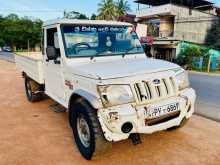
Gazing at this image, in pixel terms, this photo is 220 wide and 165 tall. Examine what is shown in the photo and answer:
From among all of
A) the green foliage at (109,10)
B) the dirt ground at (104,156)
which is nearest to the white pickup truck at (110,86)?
the dirt ground at (104,156)

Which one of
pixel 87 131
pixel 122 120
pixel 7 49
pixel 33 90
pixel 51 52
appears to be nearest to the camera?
pixel 122 120

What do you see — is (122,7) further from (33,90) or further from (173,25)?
(33,90)

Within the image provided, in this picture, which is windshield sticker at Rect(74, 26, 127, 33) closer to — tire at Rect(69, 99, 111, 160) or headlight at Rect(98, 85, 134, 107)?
tire at Rect(69, 99, 111, 160)

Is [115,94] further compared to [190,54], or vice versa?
[190,54]

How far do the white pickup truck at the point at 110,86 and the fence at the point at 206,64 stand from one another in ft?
63.9

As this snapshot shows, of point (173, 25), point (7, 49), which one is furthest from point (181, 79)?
point (7, 49)

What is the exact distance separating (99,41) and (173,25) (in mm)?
25429

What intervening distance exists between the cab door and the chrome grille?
1.83m

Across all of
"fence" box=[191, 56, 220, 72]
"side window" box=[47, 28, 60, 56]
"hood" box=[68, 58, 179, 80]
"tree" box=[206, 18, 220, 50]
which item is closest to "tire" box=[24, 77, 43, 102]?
"side window" box=[47, 28, 60, 56]

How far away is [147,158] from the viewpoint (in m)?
3.90

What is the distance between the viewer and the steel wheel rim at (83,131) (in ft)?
→ 12.8

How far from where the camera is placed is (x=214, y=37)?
1152 inches

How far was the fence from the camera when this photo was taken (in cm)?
2281

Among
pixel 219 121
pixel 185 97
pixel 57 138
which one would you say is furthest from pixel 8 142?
pixel 219 121
